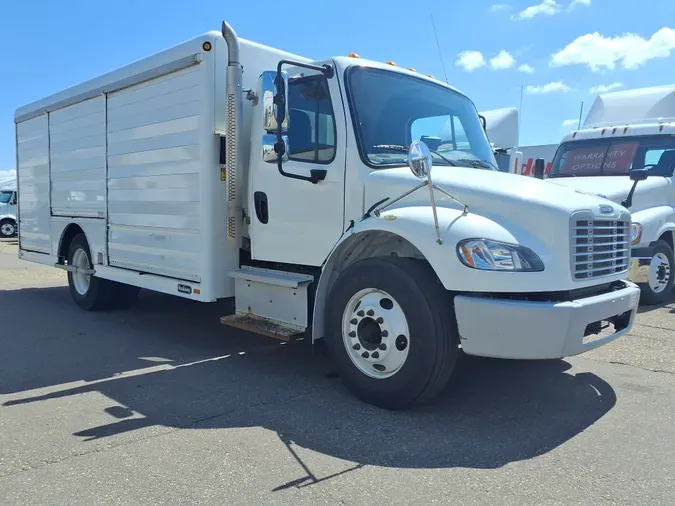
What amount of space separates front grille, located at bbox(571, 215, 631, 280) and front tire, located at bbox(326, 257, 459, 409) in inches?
35.8

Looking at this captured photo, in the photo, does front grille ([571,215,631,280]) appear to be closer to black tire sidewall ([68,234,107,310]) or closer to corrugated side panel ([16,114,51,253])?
black tire sidewall ([68,234,107,310])

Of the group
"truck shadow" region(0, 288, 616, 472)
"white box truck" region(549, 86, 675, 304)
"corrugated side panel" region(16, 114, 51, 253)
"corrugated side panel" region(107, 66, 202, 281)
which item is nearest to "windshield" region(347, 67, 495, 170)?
"corrugated side panel" region(107, 66, 202, 281)

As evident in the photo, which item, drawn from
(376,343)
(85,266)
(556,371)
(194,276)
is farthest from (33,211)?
(556,371)

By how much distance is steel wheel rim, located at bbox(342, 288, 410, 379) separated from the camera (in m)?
4.10

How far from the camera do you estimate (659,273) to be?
8297 millimetres

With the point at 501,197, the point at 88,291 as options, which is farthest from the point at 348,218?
the point at 88,291

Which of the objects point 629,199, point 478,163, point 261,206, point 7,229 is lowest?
point 7,229

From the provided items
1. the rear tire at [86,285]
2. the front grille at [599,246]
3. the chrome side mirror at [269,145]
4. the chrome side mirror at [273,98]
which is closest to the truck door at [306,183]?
the chrome side mirror at [269,145]

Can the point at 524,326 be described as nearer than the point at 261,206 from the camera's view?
Yes

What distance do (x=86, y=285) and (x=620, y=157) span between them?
8144 millimetres

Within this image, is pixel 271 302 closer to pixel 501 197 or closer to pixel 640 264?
pixel 501 197

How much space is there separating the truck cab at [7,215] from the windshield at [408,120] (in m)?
26.1

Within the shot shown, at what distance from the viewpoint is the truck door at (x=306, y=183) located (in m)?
4.74

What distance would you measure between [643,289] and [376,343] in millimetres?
5487
